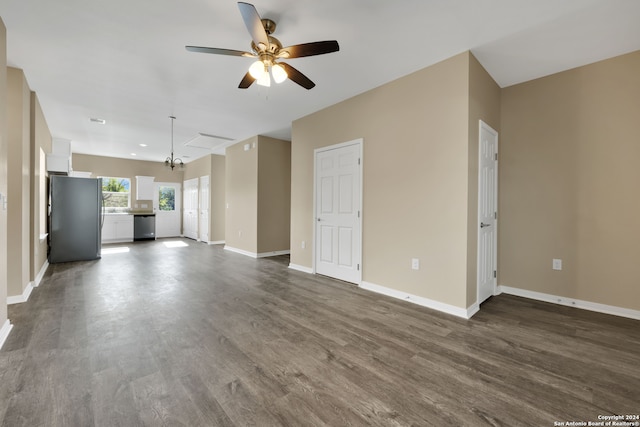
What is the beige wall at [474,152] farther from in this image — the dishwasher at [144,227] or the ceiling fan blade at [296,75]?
the dishwasher at [144,227]

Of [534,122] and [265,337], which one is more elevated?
[534,122]

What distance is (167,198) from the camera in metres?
9.47

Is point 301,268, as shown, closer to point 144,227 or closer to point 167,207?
point 144,227

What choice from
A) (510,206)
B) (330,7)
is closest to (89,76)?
(330,7)

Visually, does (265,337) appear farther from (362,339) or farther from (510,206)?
(510,206)

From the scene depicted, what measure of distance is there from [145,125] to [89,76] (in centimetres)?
199

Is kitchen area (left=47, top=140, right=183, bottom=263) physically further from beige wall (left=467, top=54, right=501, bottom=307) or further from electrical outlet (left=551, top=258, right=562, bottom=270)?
electrical outlet (left=551, top=258, right=562, bottom=270)

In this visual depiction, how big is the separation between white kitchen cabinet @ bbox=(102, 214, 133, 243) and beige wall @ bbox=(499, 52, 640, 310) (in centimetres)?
959

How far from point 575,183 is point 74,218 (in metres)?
8.15

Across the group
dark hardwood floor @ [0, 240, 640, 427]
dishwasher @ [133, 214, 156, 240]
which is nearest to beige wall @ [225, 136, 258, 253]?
dark hardwood floor @ [0, 240, 640, 427]

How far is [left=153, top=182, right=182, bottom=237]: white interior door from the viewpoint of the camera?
361 inches

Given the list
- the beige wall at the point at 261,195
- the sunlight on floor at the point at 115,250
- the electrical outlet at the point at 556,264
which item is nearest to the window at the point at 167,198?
the sunlight on floor at the point at 115,250

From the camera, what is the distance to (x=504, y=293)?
140 inches

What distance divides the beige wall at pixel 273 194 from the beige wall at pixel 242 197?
0.43ft
